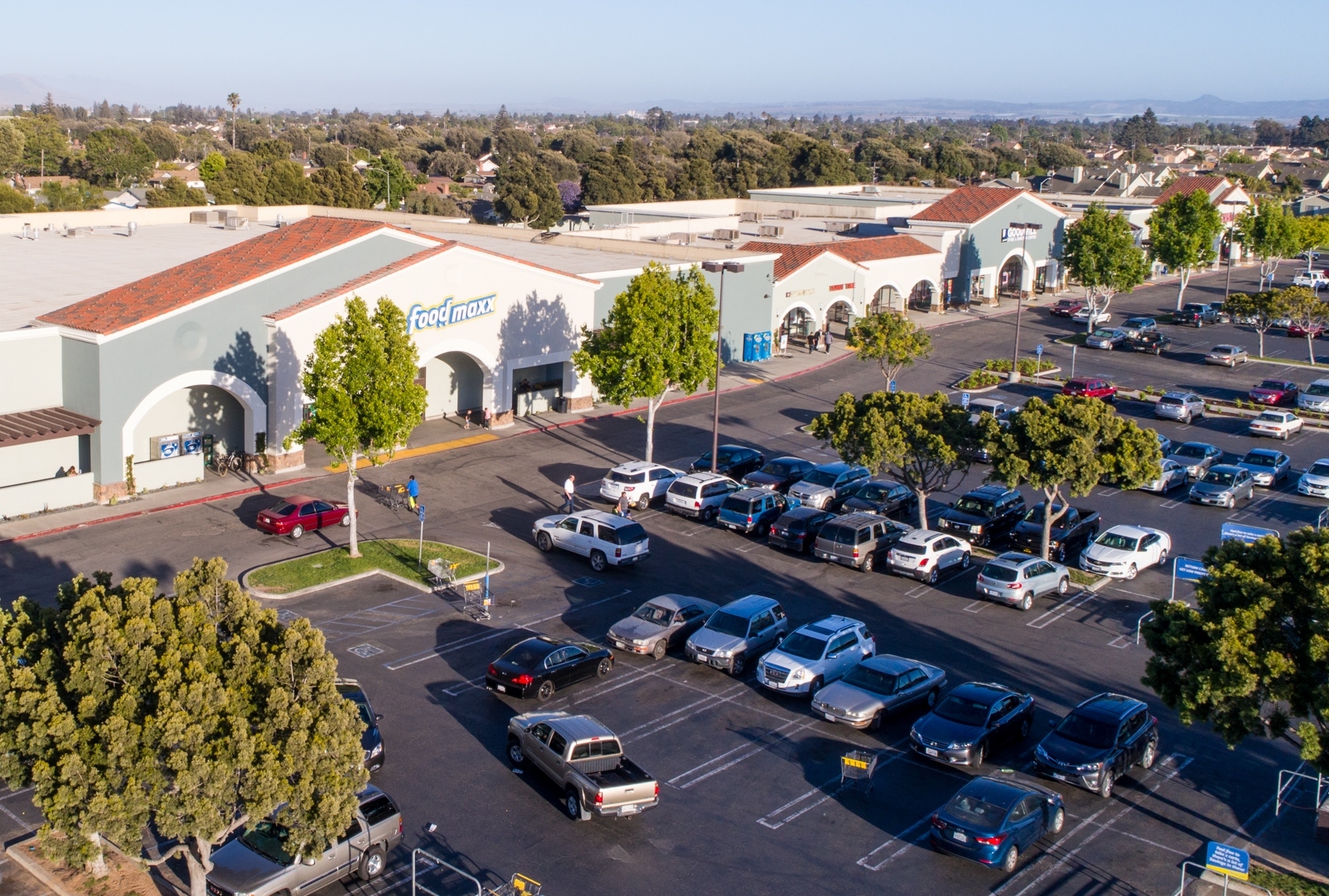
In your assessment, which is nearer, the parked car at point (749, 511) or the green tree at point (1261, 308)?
the parked car at point (749, 511)

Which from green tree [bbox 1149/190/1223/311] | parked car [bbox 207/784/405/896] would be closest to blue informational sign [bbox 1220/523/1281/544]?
parked car [bbox 207/784/405/896]

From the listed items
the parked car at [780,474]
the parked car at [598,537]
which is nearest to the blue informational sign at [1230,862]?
the parked car at [598,537]

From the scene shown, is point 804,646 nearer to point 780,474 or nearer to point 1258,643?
point 1258,643

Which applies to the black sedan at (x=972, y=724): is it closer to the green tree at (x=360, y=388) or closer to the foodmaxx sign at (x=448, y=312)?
the green tree at (x=360, y=388)

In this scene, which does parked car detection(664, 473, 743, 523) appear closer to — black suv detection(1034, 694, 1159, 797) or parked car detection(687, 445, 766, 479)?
parked car detection(687, 445, 766, 479)

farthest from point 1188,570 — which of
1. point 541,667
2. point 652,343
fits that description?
point 652,343
